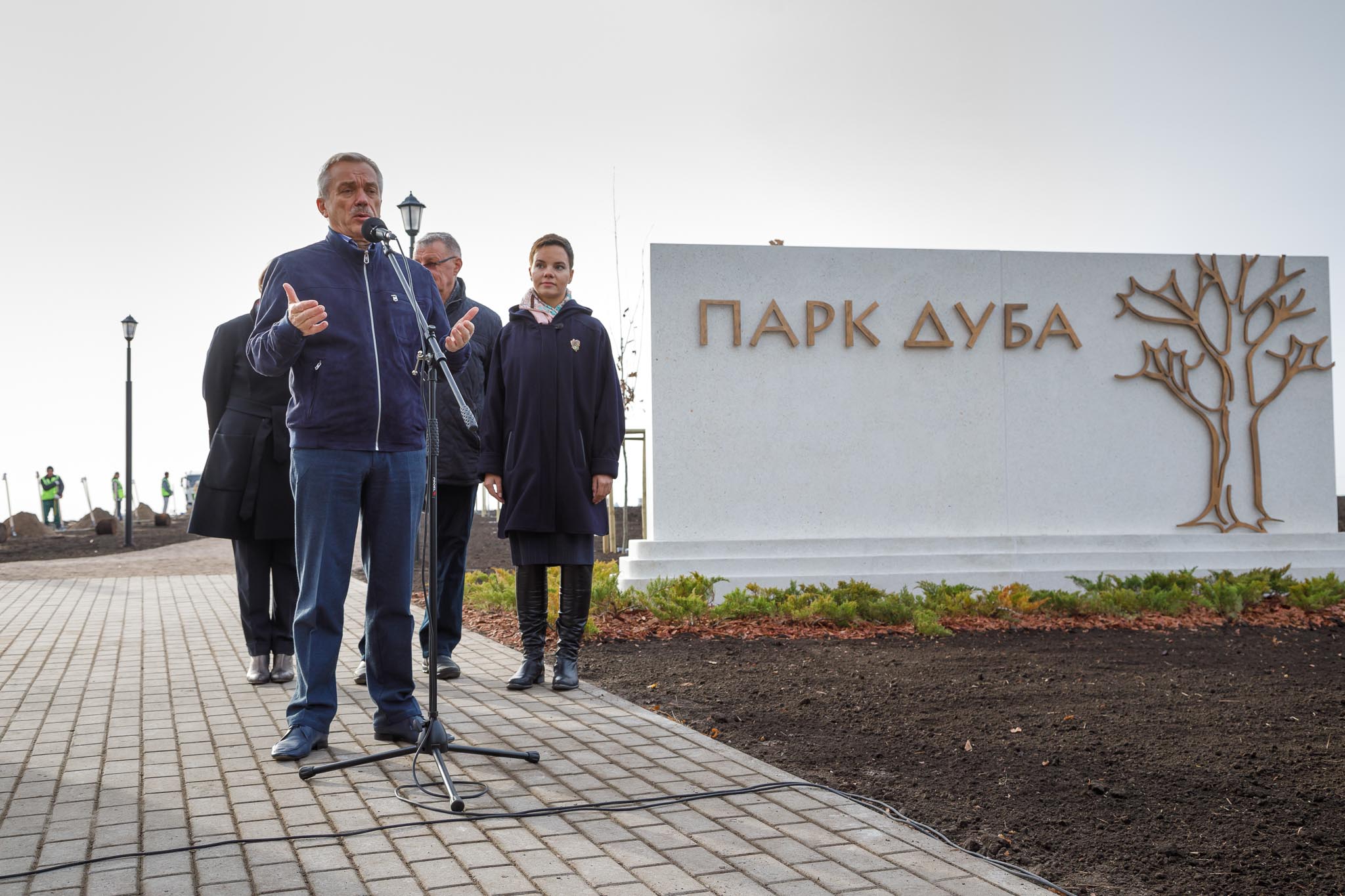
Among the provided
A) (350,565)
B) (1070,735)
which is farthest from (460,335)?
(1070,735)

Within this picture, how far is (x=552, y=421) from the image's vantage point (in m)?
5.63

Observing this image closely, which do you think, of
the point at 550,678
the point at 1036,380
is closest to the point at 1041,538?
the point at 1036,380

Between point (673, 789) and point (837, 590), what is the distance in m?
4.90

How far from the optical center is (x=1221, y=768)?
13.6ft

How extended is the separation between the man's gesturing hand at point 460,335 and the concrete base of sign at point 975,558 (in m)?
5.14

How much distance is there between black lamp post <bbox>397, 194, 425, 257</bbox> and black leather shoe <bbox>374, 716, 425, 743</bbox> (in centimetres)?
1101

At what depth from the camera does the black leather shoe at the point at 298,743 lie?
411 centimetres

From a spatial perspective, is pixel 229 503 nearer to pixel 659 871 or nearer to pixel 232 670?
pixel 232 670

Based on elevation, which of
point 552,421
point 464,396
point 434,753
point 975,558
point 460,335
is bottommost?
point 434,753

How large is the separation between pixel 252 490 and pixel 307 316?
215 cm

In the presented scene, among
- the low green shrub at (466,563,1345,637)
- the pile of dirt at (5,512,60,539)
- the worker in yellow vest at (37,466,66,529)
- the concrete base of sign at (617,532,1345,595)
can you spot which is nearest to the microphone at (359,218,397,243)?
the low green shrub at (466,563,1345,637)

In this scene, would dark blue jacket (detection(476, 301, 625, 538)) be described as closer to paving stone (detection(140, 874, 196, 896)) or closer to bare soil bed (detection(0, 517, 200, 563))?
paving stone (detection(140, 874, 196, 896))

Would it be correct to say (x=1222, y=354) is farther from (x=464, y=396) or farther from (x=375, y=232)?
(x=375, y=232)

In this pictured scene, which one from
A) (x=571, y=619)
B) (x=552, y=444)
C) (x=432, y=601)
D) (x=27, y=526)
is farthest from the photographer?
(x=27, y=526)
